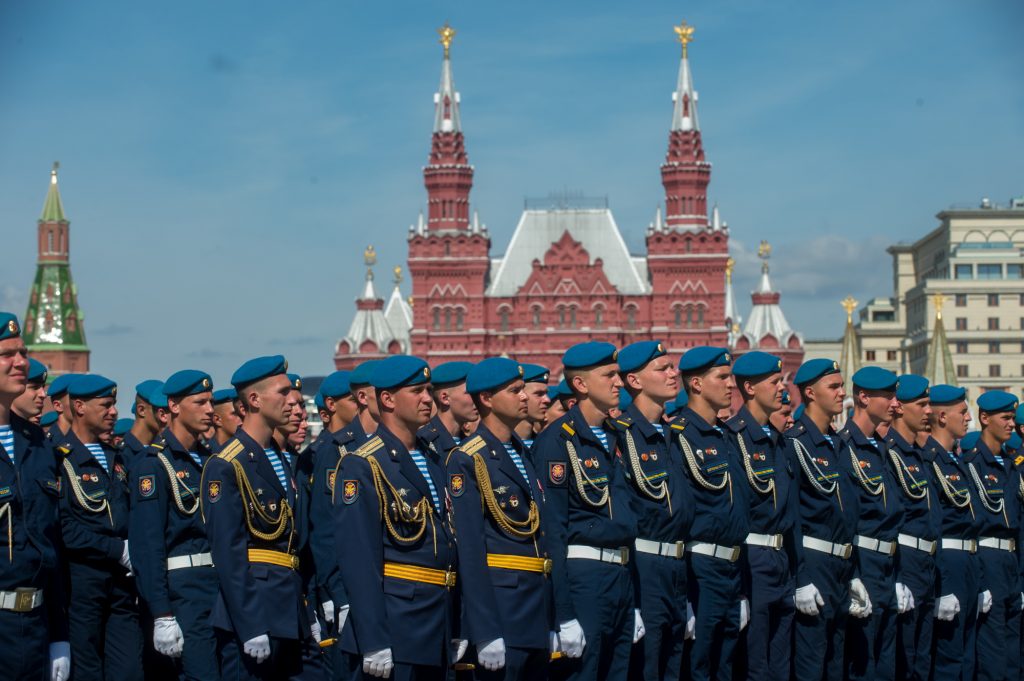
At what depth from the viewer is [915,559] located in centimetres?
984

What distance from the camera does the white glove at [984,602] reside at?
1050cm

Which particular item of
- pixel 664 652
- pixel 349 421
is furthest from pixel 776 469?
pixel 349 421

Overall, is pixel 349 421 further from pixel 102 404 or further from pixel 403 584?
pixel 403 584

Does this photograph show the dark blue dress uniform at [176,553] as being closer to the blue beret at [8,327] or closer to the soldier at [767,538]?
the blue beret at [8,327]

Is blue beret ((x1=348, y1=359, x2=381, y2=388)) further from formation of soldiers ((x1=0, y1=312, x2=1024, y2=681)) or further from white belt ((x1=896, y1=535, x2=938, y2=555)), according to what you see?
white belt ((x1=896, y1=535, x2=938, y2=555))

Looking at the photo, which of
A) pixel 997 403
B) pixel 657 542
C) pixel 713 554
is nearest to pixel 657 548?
pixel 657 542

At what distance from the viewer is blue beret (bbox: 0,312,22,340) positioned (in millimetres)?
6272

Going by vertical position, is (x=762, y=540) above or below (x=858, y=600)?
above

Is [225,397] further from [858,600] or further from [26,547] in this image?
[858,600]

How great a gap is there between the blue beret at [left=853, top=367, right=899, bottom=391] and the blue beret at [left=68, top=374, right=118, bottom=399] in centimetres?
456

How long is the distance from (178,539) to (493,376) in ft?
5.82

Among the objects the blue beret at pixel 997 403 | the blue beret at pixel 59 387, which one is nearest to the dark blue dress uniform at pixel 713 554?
the blue beret at pixel 59 387

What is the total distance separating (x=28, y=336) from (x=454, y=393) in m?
85.2

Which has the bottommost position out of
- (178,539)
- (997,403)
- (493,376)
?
(178,539)
